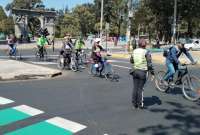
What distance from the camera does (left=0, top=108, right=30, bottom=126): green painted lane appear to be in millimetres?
9273

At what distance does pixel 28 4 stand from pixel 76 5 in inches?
559

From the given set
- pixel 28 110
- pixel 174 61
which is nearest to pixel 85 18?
pixel 174 61

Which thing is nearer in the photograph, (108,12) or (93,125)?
(93,125)

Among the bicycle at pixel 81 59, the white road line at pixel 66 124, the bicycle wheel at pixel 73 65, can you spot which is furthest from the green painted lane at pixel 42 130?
the bicycle at pixel 81 59

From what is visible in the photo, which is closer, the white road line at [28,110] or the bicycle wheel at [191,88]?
the white road line at [28,110]

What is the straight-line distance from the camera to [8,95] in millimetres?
12539

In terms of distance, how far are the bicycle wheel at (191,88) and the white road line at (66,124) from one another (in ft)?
15.5

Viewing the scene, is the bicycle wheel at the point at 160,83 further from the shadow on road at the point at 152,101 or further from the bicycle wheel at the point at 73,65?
the bicycle wheel at the point at 73,65

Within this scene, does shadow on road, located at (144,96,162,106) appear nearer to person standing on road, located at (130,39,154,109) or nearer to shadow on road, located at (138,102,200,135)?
shadow on road, located at (138,102,200,135)

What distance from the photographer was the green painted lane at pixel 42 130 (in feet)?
27.4

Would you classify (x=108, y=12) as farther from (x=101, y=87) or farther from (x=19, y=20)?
(x=101, y=87)

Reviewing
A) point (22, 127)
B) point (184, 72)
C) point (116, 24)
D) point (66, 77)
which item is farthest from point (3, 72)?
point (116, 24)

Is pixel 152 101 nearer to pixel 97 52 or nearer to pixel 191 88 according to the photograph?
pixel 191 88

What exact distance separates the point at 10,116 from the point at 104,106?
2570mm
